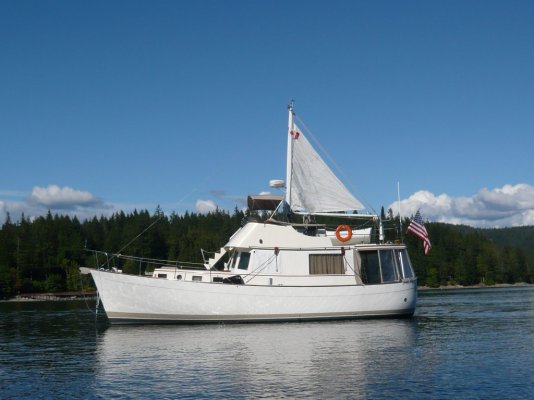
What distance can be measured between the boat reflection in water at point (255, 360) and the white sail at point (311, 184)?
7951mm

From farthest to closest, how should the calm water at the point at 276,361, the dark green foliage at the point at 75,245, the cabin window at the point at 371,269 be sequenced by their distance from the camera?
1. the dark green foliage at the point at 75,245
2. the cabin window at the point at 371,269
3. the calm water at the point at 276,361

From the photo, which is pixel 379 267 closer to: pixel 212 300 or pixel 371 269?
pixel 371 269

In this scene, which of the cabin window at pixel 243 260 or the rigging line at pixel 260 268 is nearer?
the rigging line at pixel 260 268

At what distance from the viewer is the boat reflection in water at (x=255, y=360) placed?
57.8ft

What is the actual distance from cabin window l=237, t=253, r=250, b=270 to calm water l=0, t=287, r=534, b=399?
11.8 ft

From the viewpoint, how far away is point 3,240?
343 ft

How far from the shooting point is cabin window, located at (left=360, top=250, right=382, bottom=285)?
117ft

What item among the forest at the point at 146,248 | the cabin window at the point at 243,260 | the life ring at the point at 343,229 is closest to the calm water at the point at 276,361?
the cabin window at the point at 243,260

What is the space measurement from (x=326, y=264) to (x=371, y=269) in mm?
2895

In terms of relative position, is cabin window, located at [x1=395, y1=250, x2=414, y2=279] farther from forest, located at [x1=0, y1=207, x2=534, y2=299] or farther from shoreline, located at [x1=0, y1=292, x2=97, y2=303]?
shoreline, located at [x1=0, y1=292, x2=97, y2=303]

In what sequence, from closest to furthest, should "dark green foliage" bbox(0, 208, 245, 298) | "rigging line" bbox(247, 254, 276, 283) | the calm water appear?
the calm water → "rigging line" bbox(247, 254, 276, 283) → "dark green foliage" bbox(0, 208, 245, 298)

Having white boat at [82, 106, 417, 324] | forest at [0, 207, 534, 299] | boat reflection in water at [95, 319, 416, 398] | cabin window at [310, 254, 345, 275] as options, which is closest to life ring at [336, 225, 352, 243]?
white boat at [82, 106, 417, 324]

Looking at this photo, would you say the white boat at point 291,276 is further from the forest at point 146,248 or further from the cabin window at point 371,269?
the forest at point 146,248

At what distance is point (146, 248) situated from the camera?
118m
